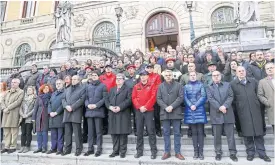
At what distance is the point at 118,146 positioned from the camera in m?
5.31

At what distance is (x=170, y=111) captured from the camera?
4871 mm

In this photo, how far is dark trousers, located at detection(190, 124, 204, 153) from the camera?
478 cm

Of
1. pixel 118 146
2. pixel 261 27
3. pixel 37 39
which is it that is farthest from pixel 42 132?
pixel 37 39

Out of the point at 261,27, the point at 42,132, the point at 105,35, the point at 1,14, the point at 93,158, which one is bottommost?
the point at 93,158

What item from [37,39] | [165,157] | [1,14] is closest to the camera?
[165,157]

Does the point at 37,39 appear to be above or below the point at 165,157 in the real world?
above

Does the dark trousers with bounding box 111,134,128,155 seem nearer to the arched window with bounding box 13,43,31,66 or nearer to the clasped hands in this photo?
the clasped hands

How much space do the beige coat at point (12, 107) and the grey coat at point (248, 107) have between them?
5.57 m

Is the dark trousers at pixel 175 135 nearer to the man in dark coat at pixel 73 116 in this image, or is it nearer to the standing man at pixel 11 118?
the man in dark coat at pixel 73 116

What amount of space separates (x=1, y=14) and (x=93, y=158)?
2714cm

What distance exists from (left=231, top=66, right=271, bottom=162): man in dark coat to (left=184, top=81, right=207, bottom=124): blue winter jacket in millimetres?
715

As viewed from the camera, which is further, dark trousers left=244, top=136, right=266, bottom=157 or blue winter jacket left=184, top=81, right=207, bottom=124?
blue winter jacket left=184, top=81, right=207, bottom=124

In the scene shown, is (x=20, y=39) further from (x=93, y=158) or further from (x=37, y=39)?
(x=93, y=158)

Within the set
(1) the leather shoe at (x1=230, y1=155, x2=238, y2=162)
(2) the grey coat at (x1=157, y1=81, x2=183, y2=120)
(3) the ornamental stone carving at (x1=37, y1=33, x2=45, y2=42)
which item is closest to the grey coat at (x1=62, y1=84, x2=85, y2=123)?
(2) the grey coat at (x1=157, y1=81, x2=183, y2=120)
